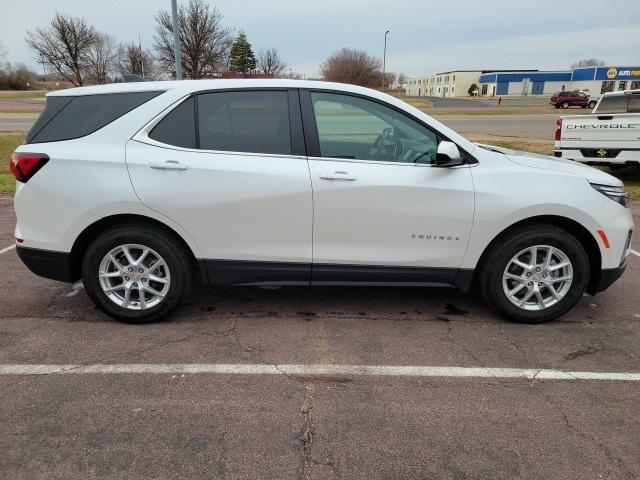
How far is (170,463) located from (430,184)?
243 centimetres

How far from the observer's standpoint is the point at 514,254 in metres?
3.73

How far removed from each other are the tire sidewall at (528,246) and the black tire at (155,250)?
A: 7.59 ft

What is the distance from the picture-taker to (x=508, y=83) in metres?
97.5

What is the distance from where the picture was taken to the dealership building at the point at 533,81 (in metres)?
80.8

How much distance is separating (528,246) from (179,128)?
8.91 ft

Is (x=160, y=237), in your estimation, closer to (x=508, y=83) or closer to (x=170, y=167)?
(x=170, y=167)

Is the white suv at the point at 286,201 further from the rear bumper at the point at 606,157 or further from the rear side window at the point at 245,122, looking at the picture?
the rear bumper at the point at 606,157

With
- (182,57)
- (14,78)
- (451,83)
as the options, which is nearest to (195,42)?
(182,57)

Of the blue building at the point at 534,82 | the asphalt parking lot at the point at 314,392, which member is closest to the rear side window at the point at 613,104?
the asphalt parking lot at the point at 314,392

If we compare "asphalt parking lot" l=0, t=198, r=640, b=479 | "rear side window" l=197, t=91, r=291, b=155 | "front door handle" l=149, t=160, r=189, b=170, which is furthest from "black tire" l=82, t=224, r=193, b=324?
"rear side window" l=197, t=91, r=291, b=155

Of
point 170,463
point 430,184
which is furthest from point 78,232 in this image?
point 430,184

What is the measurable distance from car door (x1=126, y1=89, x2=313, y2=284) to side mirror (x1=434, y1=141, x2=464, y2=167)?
3.10 ft

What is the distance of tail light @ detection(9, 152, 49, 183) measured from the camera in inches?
142

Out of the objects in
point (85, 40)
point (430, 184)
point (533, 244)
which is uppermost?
point (85, 40)
